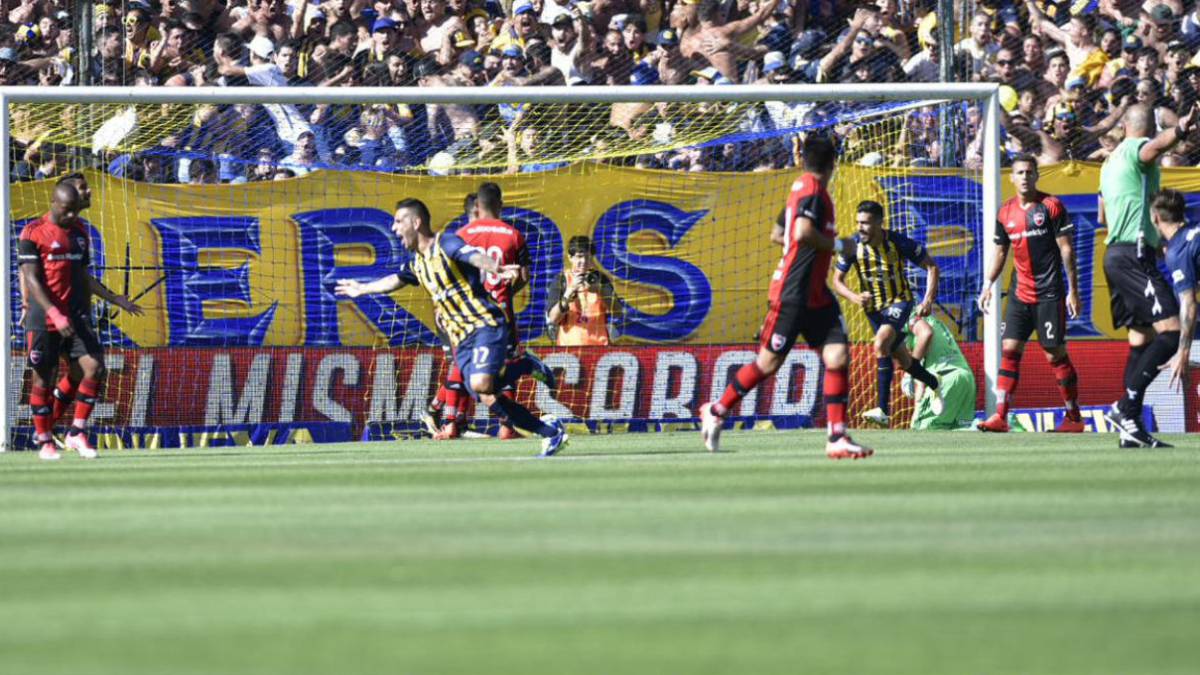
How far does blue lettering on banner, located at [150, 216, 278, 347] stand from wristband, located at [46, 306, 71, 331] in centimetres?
412

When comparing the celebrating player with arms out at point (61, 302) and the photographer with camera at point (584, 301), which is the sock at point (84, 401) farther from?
the photographer with camera at point (584, 301)

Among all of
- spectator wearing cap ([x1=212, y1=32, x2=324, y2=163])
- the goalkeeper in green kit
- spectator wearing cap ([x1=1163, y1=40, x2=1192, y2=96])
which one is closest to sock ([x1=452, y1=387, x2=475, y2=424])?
the goalkeeper in green kit

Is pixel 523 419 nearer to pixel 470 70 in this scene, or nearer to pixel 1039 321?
pixel 1039 321

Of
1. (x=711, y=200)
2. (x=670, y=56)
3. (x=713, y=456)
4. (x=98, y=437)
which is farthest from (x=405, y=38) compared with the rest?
(x=713, y=456)

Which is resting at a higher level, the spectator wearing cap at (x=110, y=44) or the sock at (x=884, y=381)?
the spectator wearing cap at (x=110, y=44)

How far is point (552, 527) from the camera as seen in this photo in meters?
7.57

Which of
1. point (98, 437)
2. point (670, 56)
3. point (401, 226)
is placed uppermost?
point (670, 56)

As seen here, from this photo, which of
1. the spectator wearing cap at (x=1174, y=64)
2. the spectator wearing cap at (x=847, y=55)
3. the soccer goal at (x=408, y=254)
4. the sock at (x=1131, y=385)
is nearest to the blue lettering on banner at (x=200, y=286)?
the soccer goal at (x=408, y=254)

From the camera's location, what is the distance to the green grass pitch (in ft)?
14.6

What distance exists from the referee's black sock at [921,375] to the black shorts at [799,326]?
4.91m

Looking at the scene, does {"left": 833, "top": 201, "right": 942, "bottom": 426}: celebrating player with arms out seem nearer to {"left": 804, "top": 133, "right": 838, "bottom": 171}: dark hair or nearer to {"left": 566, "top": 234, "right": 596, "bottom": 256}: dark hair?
{"left": 566, "top": 234, "right": 596, "bottom": 256}: dark hair

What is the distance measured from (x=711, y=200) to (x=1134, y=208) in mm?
6777

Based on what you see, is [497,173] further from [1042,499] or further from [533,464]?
[1042,499]

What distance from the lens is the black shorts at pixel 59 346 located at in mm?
14578
